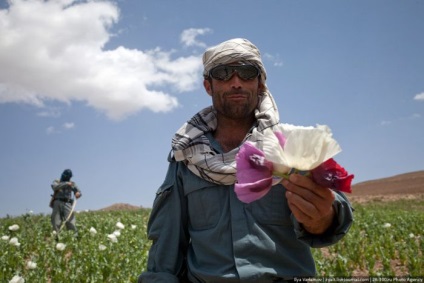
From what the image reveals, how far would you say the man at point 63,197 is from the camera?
10.3 m

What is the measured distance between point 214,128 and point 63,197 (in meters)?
8.65

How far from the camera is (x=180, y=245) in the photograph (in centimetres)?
232

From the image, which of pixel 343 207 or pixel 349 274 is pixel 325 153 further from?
pixel 349 274

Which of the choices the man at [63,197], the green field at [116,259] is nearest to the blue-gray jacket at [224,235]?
the green field at [116,259]

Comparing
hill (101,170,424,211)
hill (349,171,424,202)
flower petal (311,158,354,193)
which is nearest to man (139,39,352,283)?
Result: flower petal (311,158,354,193)

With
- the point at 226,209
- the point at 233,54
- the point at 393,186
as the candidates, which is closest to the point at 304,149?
the point at 226,209

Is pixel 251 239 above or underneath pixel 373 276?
above

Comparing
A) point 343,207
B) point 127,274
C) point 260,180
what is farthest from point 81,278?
point 260,180

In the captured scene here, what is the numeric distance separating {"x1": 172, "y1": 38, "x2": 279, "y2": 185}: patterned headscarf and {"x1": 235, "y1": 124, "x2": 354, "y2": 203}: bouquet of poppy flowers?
28.1 inches

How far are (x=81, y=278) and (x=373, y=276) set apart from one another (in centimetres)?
399

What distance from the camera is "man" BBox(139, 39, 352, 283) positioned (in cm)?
201

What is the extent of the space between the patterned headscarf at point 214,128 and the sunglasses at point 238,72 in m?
0.03

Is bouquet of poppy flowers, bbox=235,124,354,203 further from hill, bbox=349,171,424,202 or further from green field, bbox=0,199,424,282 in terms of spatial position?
hill, bbox=349,171,424,202

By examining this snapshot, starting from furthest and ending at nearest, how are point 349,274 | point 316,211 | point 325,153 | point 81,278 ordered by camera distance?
point 349,274
point 81,278
point 316,211
point 325,153
